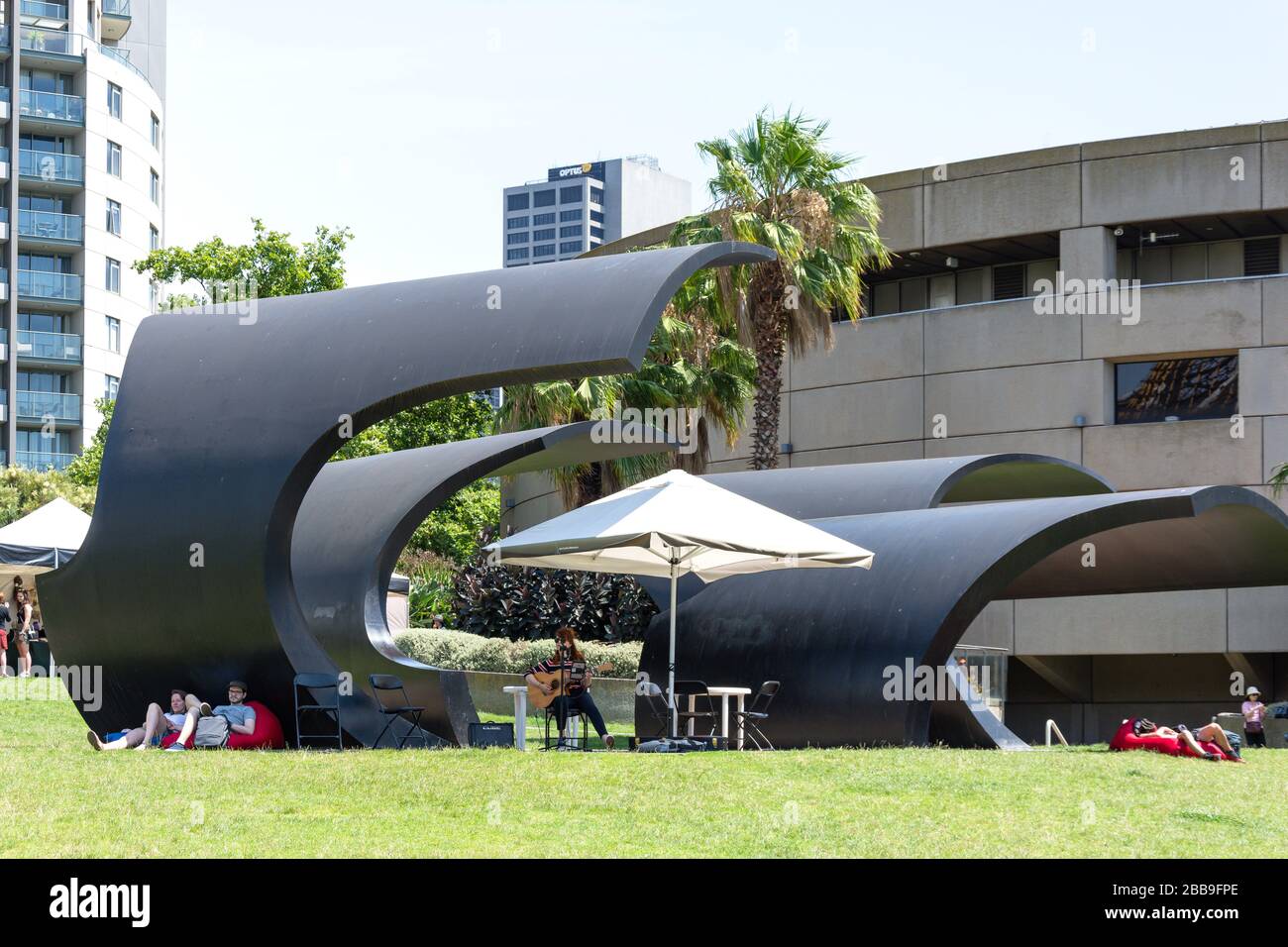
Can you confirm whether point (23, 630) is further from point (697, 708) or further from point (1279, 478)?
point (1279, 478)

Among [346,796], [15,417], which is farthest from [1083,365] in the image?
[15,417]

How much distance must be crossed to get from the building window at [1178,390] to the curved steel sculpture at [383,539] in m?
Result: 17.7

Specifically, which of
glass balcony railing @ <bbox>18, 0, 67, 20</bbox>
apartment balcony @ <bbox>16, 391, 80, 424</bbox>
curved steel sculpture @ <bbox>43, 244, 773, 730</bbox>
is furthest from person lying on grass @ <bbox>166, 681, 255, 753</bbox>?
glass balcony railing @ <bbox>18, 0, 67, 20</bbox>

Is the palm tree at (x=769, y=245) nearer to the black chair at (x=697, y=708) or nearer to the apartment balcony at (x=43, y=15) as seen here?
the black chair at (x=697, y=708)

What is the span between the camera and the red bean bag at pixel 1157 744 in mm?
15367

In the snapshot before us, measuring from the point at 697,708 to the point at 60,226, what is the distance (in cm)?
6487

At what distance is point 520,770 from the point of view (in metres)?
11.7

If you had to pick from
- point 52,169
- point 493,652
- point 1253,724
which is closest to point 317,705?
point 493,652

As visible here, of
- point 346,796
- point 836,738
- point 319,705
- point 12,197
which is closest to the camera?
point 346,796

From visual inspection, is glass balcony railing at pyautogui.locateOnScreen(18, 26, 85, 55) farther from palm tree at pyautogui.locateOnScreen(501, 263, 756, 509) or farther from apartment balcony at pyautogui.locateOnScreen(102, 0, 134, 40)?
palm tree at pyautogui.locateOnScreen(501, 263, 756, 509)

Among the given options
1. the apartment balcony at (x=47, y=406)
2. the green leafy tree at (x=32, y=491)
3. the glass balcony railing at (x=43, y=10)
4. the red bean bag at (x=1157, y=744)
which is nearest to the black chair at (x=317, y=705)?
the red bean bag at (x=1157, y=744)
